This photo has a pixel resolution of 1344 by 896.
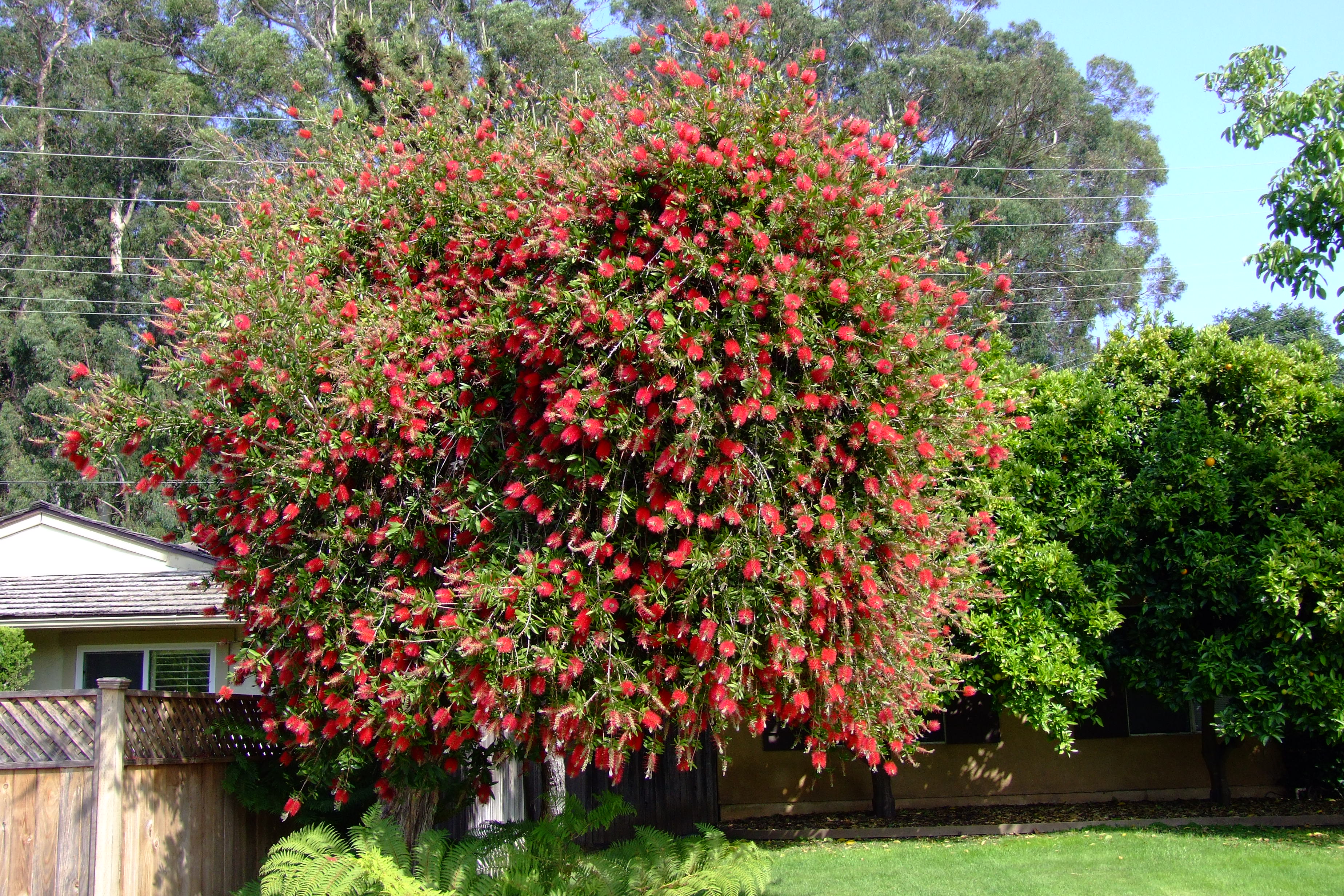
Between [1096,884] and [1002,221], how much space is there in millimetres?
21569

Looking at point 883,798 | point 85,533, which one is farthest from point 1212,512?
point 85,533

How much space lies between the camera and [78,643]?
38.8 feet

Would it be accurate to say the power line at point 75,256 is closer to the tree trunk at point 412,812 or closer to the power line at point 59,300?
the power line at point 59,300

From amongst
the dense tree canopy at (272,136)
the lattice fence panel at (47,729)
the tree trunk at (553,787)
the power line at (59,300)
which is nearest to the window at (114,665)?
the tree trunk at (553,787)

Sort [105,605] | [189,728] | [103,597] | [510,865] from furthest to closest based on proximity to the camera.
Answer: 1. [103,597]
2. [105,605]
3. [189,728]
4. [510,865]

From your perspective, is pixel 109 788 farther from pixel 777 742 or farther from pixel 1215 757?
pixel 1215 757

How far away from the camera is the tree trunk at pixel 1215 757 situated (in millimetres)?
12312

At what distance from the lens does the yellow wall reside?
11.6m

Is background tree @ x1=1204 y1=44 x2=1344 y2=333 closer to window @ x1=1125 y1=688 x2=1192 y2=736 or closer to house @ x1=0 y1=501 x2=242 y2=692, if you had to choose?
window @ x1=1125 y1=688 x2=1192 y2=736

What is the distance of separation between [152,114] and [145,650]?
832 inches

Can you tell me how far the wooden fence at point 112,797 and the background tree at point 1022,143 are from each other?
24.8m

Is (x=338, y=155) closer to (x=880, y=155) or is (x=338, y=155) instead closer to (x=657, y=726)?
(x=880, y=155)

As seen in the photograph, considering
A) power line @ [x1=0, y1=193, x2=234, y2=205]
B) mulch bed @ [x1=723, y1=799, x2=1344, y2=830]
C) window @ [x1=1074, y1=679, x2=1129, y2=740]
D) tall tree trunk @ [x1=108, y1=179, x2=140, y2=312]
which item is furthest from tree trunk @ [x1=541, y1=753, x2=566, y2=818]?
power line @ [x1=0, y1=193, x2=234, y2=205]

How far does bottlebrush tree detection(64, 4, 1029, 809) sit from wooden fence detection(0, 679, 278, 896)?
2.86ft
